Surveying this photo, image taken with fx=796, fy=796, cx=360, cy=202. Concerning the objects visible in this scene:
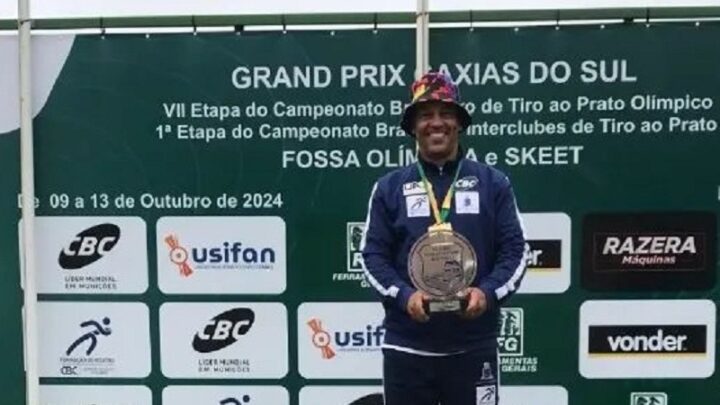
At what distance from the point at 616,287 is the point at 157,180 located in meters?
1.95

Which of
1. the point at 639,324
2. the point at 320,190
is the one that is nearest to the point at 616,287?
the point at 639,324

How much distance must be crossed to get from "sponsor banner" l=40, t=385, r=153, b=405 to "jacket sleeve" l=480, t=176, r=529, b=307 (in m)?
1.78

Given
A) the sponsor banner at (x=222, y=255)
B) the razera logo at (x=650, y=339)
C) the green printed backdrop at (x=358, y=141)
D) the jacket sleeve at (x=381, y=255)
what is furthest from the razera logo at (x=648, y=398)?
the sponsor banner at (x=222, y=255)

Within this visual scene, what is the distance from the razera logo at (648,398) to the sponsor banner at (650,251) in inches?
17.6

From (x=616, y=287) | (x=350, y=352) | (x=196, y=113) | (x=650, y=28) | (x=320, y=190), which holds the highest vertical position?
(x=650, y=28)

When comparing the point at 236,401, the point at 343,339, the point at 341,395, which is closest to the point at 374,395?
the point at 341,395

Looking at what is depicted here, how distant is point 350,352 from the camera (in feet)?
11.0

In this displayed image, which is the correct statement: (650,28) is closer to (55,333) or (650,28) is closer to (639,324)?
(639,324)

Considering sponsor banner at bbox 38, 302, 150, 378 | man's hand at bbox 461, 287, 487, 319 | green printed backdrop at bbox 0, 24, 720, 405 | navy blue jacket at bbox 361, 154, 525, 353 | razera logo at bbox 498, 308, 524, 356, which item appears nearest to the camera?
man's hand at bbox 461, 287, 487, 319

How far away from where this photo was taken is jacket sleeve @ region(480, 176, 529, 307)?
2.39 meters

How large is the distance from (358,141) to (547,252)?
0.90 meters

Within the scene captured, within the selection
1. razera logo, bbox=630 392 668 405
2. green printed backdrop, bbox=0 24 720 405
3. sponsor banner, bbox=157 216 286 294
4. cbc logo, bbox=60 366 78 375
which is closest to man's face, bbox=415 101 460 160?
green printed backdrop, bbox=0 24 720 405

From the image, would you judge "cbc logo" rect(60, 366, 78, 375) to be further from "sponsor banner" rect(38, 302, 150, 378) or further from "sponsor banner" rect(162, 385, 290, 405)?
"sponsor banner" rect(162, 385, 290, 405)

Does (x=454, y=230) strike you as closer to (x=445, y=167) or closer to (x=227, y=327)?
(x=445, y=167)
